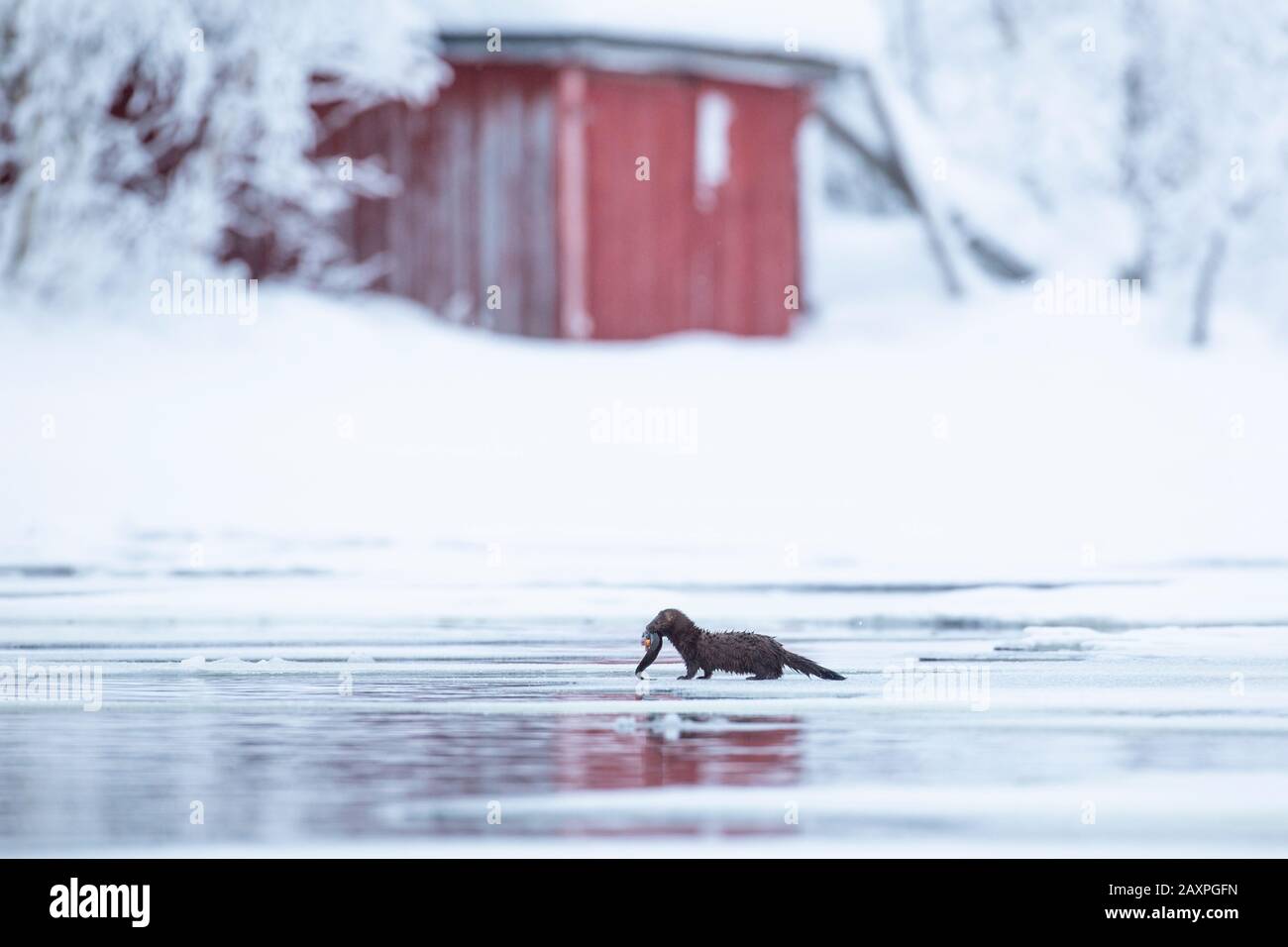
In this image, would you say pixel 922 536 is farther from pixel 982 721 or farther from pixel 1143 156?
pixel 1143 156

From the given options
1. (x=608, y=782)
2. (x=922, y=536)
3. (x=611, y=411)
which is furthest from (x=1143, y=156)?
(x=608, y=782)

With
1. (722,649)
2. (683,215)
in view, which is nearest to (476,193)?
(683,215)

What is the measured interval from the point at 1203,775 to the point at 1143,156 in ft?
105

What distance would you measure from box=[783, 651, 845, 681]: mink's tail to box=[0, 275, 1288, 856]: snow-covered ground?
0.07 m

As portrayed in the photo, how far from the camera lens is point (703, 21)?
33.3 m

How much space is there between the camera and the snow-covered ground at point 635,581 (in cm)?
959

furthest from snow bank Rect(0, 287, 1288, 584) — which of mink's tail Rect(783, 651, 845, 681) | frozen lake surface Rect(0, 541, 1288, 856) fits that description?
mink's tail Rect(783, 651, 845, 681)

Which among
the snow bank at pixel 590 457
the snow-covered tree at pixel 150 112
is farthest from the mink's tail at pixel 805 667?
the snow-covered tree at pixel 150 112

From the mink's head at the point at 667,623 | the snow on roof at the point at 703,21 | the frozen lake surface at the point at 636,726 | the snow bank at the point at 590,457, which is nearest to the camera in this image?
the frozen lake surface at the point at 636,726

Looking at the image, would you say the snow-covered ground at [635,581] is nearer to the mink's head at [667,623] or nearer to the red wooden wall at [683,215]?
the mink's head at [667,623]

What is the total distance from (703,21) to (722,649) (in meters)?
21.1

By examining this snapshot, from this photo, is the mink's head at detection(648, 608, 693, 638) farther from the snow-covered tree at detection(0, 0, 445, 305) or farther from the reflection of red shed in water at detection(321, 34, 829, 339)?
the reflection of red shed in water at detection(321, 34, 829, 339)

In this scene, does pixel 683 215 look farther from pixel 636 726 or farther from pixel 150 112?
pixel 636 726
